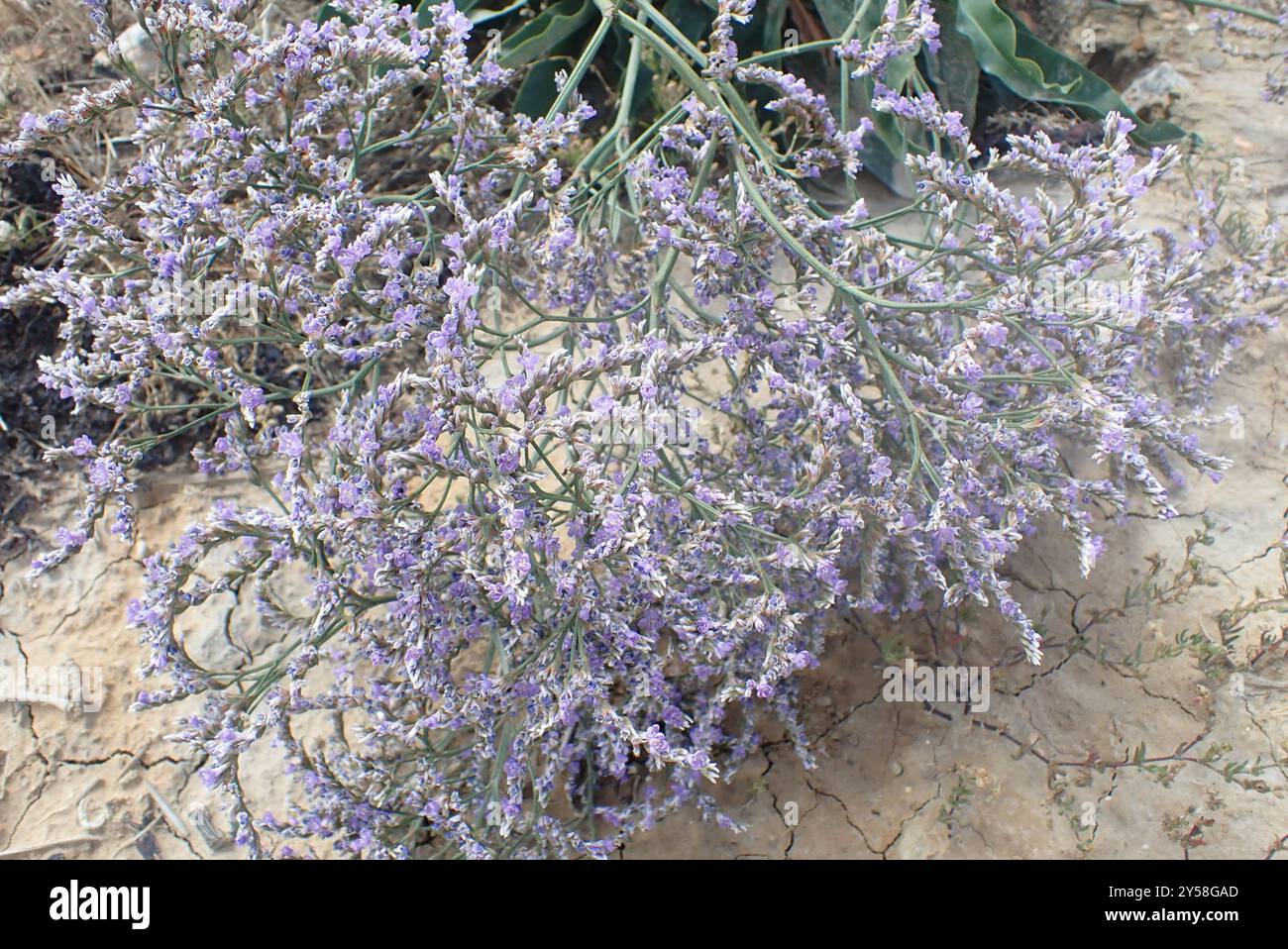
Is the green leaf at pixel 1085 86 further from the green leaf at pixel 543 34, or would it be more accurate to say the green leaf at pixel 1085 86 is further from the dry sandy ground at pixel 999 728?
the green leaf at pixel 543 34

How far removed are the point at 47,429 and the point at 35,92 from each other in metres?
1.17

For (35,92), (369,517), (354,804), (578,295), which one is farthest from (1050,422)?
A: (35,92)

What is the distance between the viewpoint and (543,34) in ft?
9.43

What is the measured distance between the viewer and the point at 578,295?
7.66ft

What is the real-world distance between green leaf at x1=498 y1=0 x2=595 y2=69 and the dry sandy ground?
1748mm

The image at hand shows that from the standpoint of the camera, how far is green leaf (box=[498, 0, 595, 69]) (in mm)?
2869

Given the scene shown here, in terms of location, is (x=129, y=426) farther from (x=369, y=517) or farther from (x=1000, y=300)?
(x=1000, y=300)

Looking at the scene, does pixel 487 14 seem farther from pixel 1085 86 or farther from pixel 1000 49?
pixel 1085 86

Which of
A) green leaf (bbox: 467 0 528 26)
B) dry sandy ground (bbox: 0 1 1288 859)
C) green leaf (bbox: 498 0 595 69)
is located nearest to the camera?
dry sandy ground (bbox: 0 1 1288 859)

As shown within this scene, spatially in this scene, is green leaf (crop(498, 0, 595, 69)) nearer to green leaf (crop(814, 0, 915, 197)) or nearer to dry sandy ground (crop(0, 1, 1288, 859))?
green leaf (crop(814, 0, 915, 197))

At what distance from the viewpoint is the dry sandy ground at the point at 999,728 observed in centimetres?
229

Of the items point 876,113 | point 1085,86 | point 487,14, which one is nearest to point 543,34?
point 487,14

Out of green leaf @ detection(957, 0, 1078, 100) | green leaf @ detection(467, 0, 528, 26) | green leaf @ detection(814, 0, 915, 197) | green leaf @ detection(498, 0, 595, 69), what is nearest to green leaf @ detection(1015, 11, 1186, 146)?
green leaf @ detection(957, 0, 1078, 100)

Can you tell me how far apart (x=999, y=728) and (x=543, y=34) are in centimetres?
237
